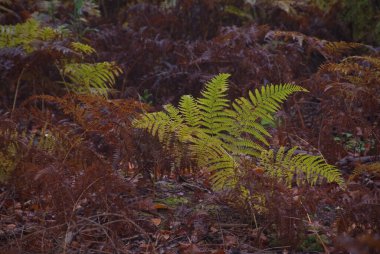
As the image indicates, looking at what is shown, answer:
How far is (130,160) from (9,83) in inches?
92.1

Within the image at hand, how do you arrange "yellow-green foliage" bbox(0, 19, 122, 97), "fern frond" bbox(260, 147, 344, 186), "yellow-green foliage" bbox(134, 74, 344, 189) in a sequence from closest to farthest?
1. "fern frond" bbox(260, 147, 344, 186)
2. "yellow-green foliage" bbox(134, 74, 344, 189)
3. "yellow-green foliage" bbox(0, 19, 122, 97)

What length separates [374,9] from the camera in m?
6.25

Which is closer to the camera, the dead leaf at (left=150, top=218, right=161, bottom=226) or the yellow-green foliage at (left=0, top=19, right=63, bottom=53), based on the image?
the dead leaf at (left=150, top=218, right=161, bottom=226)

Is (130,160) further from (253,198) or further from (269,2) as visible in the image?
(269,2)

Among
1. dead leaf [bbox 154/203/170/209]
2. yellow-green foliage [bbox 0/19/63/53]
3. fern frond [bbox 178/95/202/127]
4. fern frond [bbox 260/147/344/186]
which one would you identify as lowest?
dead leaf [bbox 154/203/170/209]

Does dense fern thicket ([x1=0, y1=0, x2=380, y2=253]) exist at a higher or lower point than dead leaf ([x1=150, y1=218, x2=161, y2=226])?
higher

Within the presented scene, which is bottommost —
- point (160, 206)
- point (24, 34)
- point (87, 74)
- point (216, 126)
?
point (160, 206)

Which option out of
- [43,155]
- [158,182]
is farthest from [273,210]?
[43,155]

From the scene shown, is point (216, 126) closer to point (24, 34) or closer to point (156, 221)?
point (156, 221)

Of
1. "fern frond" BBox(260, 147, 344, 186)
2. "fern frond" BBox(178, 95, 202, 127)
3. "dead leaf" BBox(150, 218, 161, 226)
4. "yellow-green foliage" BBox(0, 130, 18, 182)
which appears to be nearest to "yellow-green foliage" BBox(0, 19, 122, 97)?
"yellow-green foliage" BBox(0, 130, 18, 182)

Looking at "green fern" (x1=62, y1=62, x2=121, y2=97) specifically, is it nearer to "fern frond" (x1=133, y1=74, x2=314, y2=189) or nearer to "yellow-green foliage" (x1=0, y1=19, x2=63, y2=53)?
"yellow-green foliage" (x1=0, y1=19, x2=63, y2=53)

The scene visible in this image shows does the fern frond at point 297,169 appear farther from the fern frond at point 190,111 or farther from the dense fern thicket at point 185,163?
the fern frond at point 190,111

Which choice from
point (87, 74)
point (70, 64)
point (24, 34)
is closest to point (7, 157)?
point (87, 74)

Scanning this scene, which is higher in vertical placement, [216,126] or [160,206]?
[216,126]
